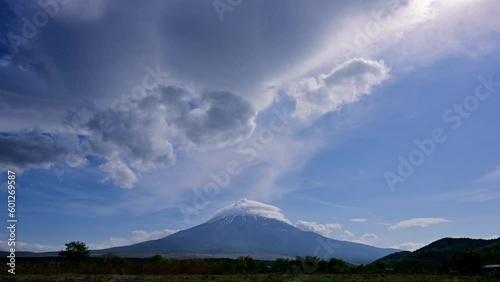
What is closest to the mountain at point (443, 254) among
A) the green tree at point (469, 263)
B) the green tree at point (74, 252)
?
the green tree at point (469, 263)

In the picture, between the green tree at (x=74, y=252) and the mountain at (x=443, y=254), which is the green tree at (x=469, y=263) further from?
the green tree at (x=74, y=252)

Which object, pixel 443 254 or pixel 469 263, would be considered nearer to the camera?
pixel 469 263

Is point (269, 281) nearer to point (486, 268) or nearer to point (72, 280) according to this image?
point (72, 280)

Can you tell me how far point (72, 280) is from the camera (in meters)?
26.7

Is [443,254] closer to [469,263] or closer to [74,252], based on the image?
[469,263]

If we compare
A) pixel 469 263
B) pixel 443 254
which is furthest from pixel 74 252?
pixel 443 254

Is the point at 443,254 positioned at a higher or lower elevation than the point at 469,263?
lower

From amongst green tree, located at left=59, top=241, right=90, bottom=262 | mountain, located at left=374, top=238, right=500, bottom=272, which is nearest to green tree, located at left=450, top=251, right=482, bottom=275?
mountain, located at left=374, top=238, right=500, bottom=272

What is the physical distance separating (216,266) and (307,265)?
1754 cm

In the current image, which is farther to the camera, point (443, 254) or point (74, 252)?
point (443, 254)

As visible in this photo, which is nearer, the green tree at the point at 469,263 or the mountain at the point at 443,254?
the green tree at the point at 469,263

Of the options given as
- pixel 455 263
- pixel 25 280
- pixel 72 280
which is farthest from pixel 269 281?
pixel 455 263

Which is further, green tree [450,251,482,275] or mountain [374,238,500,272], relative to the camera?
mountain [374,238,500,272]

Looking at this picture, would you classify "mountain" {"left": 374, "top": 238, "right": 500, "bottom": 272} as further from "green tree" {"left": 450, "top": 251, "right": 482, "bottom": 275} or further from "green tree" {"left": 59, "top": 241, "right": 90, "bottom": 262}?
"green tree" {"left": 59, "top": 241, "right": 90, "bottom": 262}
